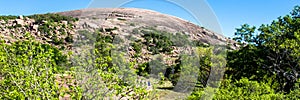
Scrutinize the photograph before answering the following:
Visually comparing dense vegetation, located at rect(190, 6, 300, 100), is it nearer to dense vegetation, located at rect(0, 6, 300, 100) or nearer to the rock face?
dense vegetation, located at rect(0, 6, 300, 100)

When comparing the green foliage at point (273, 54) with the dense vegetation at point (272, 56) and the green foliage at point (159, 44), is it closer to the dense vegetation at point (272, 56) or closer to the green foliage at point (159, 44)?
the dense vegetation at point (272, 56)

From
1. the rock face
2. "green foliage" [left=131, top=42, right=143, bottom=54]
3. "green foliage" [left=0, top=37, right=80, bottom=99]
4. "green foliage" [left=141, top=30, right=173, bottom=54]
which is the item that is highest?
the rock face

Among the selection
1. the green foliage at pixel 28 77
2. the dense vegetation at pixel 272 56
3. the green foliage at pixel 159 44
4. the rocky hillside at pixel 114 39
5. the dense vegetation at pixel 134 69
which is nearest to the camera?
the green foliage at pixel 28 77

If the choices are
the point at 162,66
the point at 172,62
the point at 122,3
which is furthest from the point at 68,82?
the point at 172,62

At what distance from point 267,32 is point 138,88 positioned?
11797mm

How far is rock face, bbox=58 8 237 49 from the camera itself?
154 feet

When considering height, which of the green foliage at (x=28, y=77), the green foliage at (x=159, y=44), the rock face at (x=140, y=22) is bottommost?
the green foliage at (x=28, y=77)

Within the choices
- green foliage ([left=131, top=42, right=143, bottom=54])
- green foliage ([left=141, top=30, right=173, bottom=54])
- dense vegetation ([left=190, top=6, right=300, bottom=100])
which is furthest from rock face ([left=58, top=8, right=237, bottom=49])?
dense vegetation ([left=190, top=6, right=300, bottom=100])

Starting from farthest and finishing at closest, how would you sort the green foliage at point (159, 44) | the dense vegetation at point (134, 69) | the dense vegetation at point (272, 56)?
the green foliage at point (159, 44), the dense vegetation at point (272, 56), the dense vegetation at point (134, 69)

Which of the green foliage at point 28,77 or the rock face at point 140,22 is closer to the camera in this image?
the green foliage at point 28,77

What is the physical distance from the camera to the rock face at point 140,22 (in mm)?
46950

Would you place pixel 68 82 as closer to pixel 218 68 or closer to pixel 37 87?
pixel 37 87

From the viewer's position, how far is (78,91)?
855 centimetres

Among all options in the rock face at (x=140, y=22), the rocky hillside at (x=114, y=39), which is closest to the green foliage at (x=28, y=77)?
the rocky hillside at (x=114, y=39)
